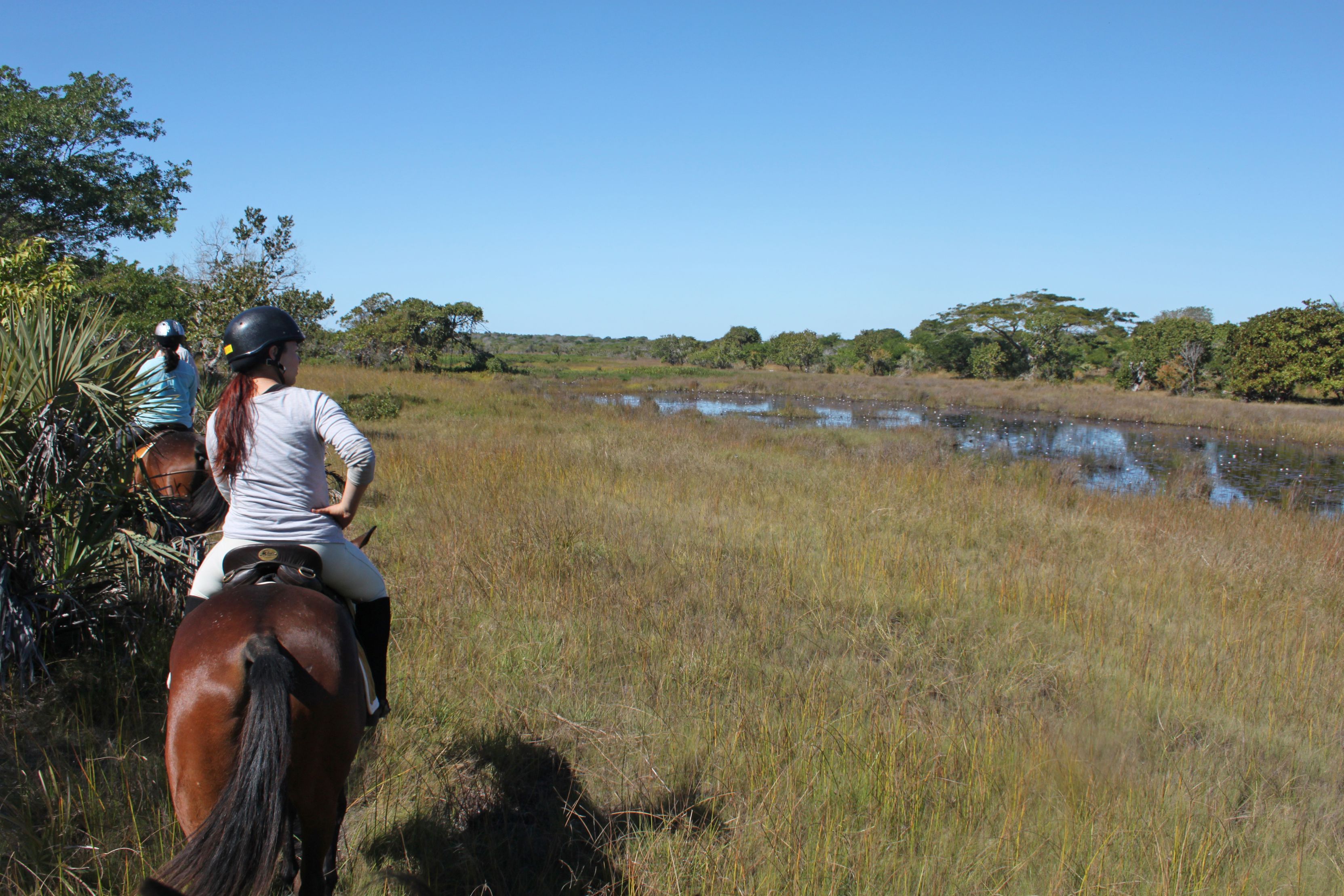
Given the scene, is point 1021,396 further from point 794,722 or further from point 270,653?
point 270,653

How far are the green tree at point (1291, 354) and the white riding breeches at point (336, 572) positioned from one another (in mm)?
41784

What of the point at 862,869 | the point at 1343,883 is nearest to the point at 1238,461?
the point at 1343,883

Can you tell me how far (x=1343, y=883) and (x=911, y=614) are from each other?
282cm

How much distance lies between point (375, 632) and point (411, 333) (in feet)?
118

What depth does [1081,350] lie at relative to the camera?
189ft

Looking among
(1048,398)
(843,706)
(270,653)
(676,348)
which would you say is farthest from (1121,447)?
(676,348)

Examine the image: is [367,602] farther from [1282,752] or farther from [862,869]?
[1282,752]

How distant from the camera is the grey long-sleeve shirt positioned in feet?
7.80

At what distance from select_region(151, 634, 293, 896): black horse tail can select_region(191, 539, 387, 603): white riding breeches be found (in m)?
0.61

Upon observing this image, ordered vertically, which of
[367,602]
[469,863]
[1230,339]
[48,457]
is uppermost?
[1230,339]

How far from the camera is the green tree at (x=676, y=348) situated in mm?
82250

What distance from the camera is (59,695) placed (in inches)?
126

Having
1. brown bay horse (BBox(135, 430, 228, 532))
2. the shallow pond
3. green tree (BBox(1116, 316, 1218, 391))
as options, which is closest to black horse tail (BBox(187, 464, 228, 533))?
brown bay horse (BBox(135, 430, 228, 532))

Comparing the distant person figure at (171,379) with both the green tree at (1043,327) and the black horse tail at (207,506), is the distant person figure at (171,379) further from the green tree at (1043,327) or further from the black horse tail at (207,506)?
the green tree at (1043,327)
